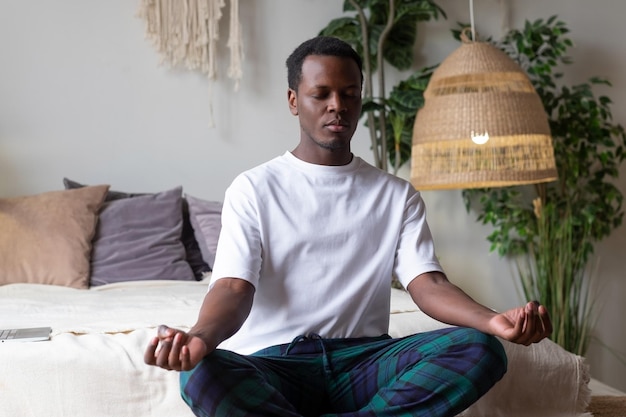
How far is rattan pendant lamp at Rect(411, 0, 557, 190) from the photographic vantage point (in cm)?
343

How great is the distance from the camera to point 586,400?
234cm

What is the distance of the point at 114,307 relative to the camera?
8.01 ft

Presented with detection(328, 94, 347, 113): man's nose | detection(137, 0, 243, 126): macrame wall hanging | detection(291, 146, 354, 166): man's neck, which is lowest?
detection(291, 146, 354, 166): man's neck

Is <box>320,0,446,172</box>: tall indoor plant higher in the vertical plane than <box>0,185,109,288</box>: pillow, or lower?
higher

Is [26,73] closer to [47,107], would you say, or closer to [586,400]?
[47,107]

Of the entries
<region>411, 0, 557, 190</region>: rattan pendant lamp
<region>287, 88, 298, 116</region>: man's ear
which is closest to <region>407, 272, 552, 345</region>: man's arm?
<region>287, 88, 298, 116</region>: man's ear

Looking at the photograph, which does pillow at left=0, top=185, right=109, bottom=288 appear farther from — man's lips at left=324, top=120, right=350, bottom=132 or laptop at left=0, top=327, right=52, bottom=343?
man's lips at left=324, top=120, right=350, bottom=132

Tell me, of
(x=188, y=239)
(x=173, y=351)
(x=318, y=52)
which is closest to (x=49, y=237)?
(x=188, y=239)

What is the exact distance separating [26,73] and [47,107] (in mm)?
154

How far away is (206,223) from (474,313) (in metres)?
1.78

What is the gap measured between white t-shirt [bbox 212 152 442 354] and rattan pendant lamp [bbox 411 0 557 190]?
1.55 metres

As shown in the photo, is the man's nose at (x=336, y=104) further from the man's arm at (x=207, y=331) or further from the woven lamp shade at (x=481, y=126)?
the woven lamp shade at (x=481, y=126)

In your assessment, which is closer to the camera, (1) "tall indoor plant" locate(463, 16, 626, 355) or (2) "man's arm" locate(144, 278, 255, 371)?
(2) "man's arm" locate(144, 278, 255, 371)

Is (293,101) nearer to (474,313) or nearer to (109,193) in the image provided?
(474,313)
